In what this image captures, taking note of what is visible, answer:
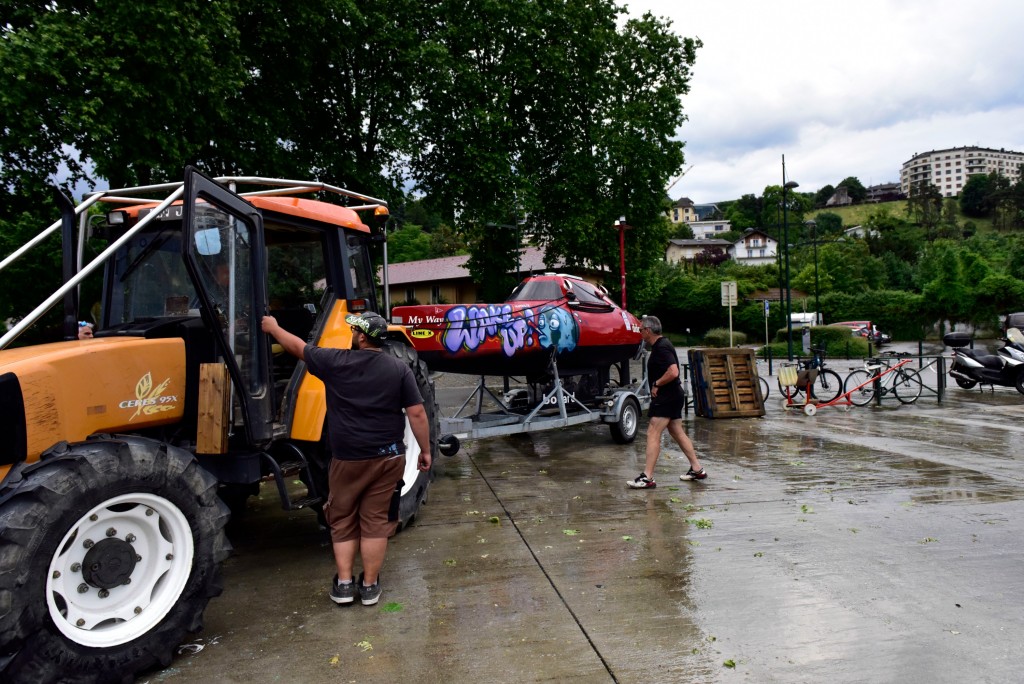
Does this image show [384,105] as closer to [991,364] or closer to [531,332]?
[531,332]

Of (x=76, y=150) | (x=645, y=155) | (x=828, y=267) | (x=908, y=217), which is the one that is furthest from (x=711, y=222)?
A: (x=76, y=150)

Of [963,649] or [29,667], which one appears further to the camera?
[963,649]

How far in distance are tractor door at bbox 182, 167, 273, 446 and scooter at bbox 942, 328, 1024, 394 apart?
53.1 ft

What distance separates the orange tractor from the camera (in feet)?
11.3

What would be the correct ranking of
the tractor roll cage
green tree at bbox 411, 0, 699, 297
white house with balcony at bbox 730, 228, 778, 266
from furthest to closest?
white house with balcony at bbox 730, 228, 778, 266, green tree at bbox 411, 0, 699, 297, the tractor roll cage

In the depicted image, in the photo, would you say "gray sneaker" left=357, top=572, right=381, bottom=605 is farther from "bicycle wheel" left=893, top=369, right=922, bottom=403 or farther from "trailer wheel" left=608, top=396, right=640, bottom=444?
"bicycle wheel" left=893, top=369, right=922, bottom=403

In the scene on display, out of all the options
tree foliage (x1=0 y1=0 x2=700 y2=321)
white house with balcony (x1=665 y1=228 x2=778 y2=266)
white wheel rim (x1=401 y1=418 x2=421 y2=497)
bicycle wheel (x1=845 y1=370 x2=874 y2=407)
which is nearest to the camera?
white wheel rim (x1=401 y1=418 x2=421 y2=497)

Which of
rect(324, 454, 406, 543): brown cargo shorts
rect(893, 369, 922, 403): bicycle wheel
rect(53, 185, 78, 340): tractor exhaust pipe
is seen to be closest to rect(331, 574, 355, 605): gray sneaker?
rect(324, 454, 406, 543): brown cargo shorts

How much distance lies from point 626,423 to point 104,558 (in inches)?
330

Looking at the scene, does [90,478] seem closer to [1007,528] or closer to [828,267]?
[1007,528]

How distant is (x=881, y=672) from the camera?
3836 mm

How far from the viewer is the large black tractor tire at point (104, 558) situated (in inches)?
130

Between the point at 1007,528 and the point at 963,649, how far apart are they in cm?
292

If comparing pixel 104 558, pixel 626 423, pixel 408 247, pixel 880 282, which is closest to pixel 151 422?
pixel 104 558
